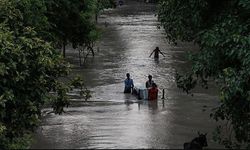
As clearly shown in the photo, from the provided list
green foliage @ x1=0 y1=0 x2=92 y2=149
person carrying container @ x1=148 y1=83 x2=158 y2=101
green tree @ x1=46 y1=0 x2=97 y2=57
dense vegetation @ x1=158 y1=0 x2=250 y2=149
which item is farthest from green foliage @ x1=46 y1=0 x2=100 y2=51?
green foliage @ x1=0 y1=0 x2=92 y2=149

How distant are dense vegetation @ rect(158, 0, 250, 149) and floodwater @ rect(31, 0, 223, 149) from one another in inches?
139

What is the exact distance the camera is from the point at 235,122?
30.5 ft

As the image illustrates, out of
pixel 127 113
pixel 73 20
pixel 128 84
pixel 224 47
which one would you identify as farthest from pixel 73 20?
pixel 224 47

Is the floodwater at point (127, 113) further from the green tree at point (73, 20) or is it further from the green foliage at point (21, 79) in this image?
the green foliage at point (21, 79)

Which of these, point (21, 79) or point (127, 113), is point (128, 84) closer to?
point (127, 113)

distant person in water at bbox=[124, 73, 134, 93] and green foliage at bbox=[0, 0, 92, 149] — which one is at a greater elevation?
green foliage at bbox=[0, 0, 92, 149]

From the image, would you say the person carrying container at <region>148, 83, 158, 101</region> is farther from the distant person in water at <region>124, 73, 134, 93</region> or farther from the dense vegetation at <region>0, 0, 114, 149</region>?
the dense vegetation at <region>0, 0, 114, 149</region>

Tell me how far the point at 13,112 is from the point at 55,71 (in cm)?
136

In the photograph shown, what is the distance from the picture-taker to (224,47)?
842 cm

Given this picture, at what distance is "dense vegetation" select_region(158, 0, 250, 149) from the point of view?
Answer: 7926 mm

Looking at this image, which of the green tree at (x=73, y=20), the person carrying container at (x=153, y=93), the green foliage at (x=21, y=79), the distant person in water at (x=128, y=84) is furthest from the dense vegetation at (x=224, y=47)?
the green tree at (x=73, y=20)

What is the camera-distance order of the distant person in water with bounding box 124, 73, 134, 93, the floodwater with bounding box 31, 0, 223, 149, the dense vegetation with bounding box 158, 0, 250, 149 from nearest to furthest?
the dense vegetation with bounding box 158, 0, 250, 149 < the floodwater with bounding box 31, 0, 223, 149 < the distant person in water with bounding box 124, 73, 134, 93

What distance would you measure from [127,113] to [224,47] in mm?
9106

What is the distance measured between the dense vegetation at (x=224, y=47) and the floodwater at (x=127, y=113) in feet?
11.6
